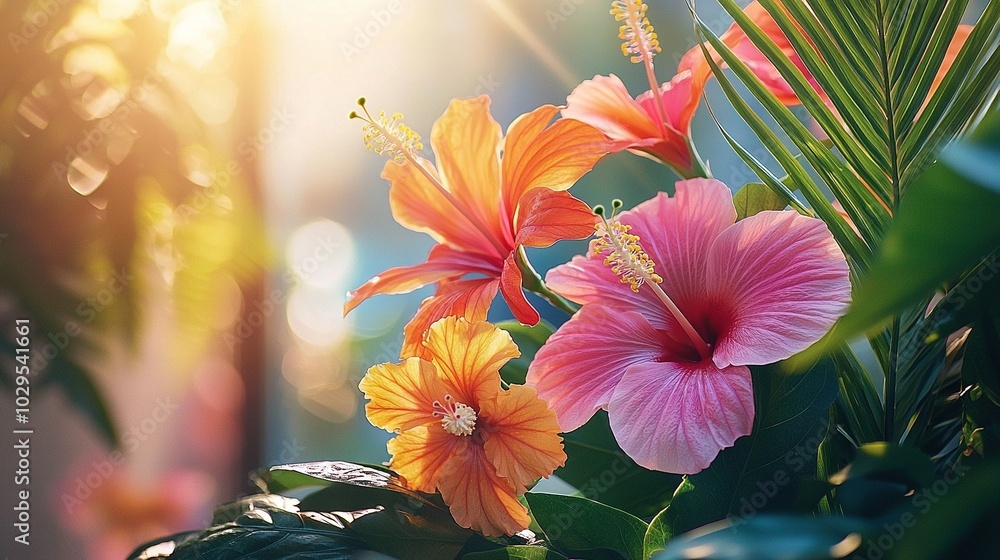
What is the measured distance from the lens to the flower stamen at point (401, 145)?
41 cm

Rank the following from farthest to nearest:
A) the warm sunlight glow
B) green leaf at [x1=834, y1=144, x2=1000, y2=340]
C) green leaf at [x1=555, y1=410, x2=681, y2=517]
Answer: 1. the warm sunlight glow
2. green leaf at [x1=555, y1=410, x2=681, y2=517]
3. green leaf at [x1=834, y1=144, x2=1000, y2=340]

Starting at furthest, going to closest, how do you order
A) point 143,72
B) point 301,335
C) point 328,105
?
point 301,335 → point 328,105 → point 143,72

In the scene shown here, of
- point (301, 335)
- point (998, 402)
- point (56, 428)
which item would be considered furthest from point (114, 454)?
point (998, 402)

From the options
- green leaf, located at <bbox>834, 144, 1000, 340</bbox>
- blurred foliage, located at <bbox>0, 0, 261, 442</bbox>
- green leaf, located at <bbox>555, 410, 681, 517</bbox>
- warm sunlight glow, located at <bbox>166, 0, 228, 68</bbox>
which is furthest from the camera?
warm sunlight glow, located at <bbox>166, 0, 228, 68</bbox>

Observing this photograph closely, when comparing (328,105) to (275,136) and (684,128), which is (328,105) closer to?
(275,136)

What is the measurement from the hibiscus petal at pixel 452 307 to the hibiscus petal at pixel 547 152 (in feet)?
0.18

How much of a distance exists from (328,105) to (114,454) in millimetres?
727

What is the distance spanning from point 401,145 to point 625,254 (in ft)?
0.52

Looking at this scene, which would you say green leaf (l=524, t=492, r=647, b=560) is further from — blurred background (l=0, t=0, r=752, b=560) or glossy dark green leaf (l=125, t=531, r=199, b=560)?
blurred background (l=0, t=0, r=752, b=560)

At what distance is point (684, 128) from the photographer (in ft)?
1.38

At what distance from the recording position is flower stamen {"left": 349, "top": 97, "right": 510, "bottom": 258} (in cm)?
41

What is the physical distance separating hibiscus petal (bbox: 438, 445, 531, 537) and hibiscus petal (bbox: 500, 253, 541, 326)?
0.23ft

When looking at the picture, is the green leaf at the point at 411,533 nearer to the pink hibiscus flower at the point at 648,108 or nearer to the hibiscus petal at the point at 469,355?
the hibiscus petal at the point at 469,355

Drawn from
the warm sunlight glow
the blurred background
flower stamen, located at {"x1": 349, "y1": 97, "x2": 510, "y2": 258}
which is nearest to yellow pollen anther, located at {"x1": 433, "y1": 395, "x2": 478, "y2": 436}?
flower stamen, located at {"x1": 349, "y1": 97, "x2": 510, "y2": 258}
